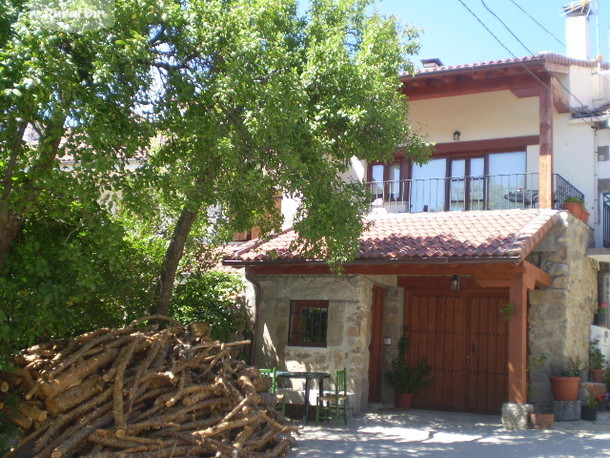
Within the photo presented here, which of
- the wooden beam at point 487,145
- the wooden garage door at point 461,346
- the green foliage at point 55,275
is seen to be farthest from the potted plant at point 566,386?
the green foliage at point 55,275

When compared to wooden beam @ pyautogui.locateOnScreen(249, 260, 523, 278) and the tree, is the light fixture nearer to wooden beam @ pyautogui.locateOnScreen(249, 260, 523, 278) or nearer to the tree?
wooden beam @ pyautogui.locateOnScreen(249, 260, 523, 278)

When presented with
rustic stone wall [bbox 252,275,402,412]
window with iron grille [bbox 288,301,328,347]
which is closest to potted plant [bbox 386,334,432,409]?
rustic stone wall [bbox 252,275,402,412]

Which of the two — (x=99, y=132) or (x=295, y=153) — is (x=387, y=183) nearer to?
(x=295, y=153)

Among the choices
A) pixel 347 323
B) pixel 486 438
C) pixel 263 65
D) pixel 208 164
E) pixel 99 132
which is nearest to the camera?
pixel 99 132

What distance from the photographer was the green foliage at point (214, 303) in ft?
37.7

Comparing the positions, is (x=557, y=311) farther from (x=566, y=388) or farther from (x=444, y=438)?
(x=444, y=438)

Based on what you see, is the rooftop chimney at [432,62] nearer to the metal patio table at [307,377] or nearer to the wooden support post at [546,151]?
the wooden support post at [546,151]

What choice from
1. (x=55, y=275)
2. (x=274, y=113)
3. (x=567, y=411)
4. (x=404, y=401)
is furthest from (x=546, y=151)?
(x=55, y=275)

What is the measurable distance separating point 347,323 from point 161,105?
523 centimetres

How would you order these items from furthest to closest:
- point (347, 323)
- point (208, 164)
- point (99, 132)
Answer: point (347, 323), point (208, 164), point (99, 132)

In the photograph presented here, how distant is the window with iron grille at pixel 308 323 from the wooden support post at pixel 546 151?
4329 millimetres

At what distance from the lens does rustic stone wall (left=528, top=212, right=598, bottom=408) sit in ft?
37.6

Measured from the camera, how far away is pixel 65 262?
697cm

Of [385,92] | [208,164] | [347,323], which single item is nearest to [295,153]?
[208,164]
